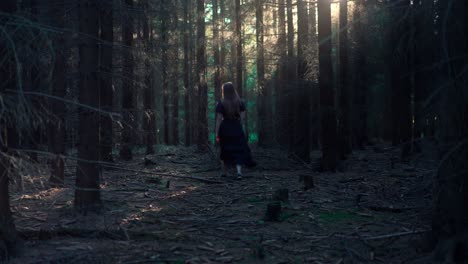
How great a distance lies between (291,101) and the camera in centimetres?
1554

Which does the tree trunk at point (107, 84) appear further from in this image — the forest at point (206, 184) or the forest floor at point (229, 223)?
the forest floor at point (229, 223)

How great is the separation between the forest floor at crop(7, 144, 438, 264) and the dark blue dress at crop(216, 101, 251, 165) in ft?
2.95

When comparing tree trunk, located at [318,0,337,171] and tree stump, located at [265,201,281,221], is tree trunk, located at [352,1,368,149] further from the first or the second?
tree stump, located at [265,201,281,221]

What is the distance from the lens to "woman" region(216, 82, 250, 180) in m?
10.5

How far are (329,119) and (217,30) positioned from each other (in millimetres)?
9879

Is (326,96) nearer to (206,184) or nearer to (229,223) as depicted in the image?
(206,184)

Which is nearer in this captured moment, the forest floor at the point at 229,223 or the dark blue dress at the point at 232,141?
the forest floor at the point at 229,223

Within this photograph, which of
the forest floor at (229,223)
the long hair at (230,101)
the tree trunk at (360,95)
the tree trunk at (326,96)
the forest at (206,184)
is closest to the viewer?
the forest at (206,184)

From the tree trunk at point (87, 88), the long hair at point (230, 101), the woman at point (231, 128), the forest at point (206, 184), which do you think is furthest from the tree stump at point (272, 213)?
the long hair at point (230, 101)

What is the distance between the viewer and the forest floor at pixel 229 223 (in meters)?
4.86

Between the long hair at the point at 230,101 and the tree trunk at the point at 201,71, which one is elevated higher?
the tree trunk at the point at 201,71

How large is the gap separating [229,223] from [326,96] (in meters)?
5.69

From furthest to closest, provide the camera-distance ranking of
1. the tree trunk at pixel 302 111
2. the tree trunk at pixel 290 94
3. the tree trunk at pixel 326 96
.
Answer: the tree trunk at pixel 290 94 < the tree trunk at pixel 302 111 < the tree trunk at pixel 326 96

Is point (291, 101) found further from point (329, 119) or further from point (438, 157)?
point (438, 157)
